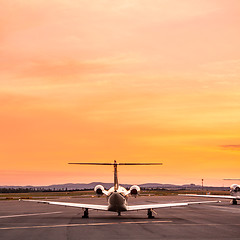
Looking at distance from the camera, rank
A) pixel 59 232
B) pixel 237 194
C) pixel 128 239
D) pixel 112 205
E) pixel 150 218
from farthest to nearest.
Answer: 1. pixel 237 194
2. pixel 150 218
3. pixel 112 205
4. pixel 59 232
5. pixel 128 239

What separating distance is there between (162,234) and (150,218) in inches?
601

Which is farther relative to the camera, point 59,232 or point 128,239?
point 59,232

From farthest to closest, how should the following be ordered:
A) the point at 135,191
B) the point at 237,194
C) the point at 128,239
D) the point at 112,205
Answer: the point at 237,194 → the point at 135,191 → the point at 112,205 → the point at 128,239

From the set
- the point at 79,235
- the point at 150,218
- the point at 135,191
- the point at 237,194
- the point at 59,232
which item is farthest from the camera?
the point at 237,194

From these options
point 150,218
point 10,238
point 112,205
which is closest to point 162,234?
point 10,238

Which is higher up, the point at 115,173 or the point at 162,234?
the point at 115,173

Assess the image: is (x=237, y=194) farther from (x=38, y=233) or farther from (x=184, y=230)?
(x=38, y=233)

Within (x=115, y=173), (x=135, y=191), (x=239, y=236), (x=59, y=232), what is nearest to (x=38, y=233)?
(x=59, y=232)

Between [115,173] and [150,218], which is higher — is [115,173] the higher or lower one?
the higher one

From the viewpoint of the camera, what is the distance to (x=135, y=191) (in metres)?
47.5

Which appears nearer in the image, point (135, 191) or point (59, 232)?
point (59, 232)

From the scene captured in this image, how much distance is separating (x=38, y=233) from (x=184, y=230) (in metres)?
10.0

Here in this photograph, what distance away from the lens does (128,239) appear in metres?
25.7

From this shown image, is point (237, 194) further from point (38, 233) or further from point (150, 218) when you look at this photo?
point (38, 233)
